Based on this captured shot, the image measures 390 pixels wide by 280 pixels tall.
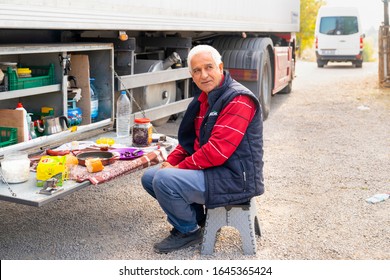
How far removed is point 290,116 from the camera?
10633mm

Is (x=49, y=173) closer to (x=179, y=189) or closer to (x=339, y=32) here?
(x=179, y=189)

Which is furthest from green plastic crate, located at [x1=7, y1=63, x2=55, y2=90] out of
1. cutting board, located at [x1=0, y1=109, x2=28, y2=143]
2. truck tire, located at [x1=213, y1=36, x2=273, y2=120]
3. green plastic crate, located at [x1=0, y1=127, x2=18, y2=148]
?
truck tire, located at [x1=213, y1=36, x2=273, y2=120]

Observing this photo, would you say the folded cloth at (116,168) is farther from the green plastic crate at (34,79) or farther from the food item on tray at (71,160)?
the green plastic crate at (34,79)

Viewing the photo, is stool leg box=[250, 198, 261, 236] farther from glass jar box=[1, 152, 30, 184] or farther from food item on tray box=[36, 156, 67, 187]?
glass jar box=[1, 152, 30, 184]

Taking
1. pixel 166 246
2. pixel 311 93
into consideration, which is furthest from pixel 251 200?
pixel 311 93

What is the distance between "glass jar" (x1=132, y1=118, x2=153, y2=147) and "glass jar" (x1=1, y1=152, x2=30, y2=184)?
1218 mm

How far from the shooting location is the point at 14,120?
445cm

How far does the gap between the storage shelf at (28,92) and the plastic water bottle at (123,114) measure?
0.87 m

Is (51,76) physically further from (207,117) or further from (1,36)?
(207,117)

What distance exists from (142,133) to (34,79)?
0.95 metres

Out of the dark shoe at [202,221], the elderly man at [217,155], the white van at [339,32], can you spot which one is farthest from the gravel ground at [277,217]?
the white van at [339,32]

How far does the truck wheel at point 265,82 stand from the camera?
9.86 m

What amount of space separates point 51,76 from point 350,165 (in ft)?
11.6

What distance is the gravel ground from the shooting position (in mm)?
4180
